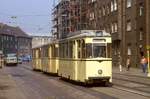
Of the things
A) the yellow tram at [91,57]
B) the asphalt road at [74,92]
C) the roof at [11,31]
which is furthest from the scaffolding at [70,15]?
the asphalt road at [74,92]

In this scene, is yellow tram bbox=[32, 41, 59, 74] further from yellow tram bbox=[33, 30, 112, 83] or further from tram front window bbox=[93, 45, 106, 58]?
tram front window bbox=[93, 45, 106, 58]

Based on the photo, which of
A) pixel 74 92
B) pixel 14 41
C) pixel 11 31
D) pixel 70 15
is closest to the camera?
pixel 74 92

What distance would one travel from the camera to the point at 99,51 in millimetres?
27578

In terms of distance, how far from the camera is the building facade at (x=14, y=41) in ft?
527

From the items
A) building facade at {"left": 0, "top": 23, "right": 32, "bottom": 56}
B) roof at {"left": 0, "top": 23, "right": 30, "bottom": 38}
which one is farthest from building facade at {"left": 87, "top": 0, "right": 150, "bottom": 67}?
roof at {"left": 0, "top": 23, "right": 30, "bottom": 38}

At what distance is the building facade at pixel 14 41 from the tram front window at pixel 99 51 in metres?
128

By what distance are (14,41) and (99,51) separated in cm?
14317

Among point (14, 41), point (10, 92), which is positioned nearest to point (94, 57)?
point (10, 92)

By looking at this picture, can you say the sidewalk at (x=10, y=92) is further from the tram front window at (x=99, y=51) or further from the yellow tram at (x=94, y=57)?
the tram front window at (x=99, y=51)

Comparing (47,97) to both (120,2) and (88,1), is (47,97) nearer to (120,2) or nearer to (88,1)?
(120,2)

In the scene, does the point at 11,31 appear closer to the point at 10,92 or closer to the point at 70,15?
the point at 70,15

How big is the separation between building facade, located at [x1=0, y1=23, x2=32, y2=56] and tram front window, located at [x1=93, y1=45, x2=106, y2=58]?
128 m

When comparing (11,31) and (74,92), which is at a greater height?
(11,31)

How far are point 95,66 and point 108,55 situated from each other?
1.00 meters
